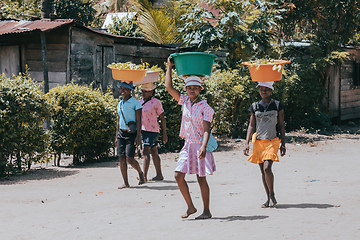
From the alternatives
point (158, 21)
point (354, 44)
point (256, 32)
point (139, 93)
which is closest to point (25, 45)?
point (139, 93)

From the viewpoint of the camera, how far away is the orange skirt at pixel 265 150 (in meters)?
6.66

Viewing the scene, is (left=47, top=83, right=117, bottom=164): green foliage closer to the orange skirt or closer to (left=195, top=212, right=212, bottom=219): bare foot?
the orange skirt

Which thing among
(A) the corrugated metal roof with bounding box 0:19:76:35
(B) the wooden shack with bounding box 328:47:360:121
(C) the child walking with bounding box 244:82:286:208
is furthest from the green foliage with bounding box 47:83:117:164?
(B) the wooden shack with bounding box 328:47:360:121

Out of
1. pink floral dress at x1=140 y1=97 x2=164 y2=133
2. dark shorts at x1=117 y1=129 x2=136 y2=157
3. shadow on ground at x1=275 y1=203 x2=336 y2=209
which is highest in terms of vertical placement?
pink floral dress at x1=140 y1=97 x2=164 y2=133

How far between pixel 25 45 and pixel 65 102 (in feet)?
17.1

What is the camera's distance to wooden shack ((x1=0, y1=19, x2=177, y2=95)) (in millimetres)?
14336

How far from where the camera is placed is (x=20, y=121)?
30.7 ft

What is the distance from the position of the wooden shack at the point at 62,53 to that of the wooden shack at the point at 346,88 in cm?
861

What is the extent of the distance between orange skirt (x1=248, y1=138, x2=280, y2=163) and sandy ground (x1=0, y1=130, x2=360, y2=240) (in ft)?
2.08

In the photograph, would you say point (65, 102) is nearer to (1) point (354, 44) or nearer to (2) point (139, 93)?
(2) point (139, 93)

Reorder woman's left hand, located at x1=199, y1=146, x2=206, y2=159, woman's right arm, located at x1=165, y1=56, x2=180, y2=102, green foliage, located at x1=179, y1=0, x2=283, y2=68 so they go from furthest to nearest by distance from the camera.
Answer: green foliage, located at x1=179, y1=0, x2=283, y2=68 → woman's right arm, located at x1=165, y1=56, x2=180, y2=102 → woman's left hand, located at x1=199, y1=146, x2=206, y2=159

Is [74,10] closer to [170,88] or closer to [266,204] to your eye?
[170,88]

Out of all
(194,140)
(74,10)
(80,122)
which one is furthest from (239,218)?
(74,10)

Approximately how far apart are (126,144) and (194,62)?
8.88 ft
